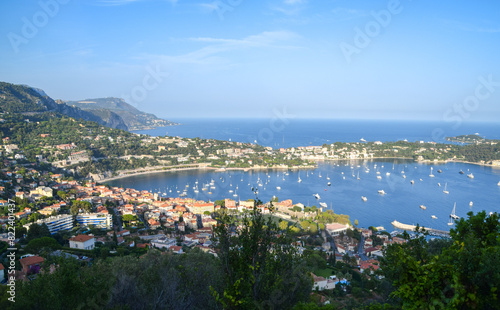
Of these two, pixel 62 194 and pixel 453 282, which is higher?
pixel 453 282

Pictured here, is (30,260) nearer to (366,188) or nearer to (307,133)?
(366,188)

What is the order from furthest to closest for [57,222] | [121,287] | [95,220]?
[95,220] < [57,222] < [121,287]

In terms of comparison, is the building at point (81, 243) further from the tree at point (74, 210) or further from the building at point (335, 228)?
the building at point (335, 228)

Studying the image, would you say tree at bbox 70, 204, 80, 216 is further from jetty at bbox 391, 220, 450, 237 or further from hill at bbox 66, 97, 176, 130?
hill at bbox 66, 97, 176, 130

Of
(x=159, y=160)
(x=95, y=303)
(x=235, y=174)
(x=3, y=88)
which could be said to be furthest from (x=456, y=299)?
(x=3, y=88)

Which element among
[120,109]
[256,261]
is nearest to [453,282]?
[256,261]

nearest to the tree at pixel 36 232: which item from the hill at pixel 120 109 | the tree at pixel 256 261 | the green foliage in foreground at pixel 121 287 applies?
the green foliage in foreground at pixel 121 287

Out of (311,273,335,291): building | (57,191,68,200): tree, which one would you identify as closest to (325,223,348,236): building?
(311,273,335,291): building
